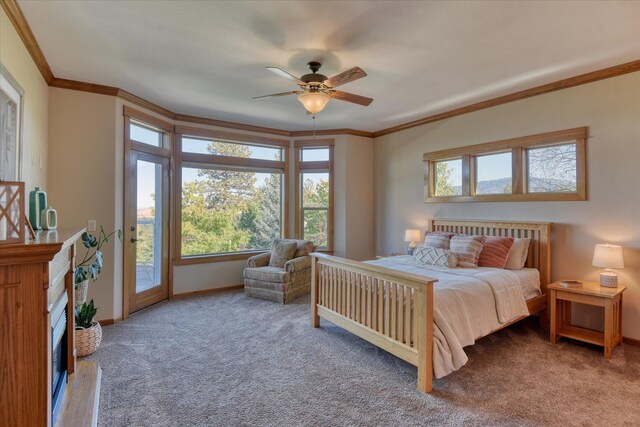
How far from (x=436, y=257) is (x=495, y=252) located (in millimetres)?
638

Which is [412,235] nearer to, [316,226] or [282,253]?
[316,226]

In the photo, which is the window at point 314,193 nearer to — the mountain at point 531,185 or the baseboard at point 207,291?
the baseboard at point 207,291

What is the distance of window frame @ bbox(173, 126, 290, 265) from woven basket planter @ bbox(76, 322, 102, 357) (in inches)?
71.1

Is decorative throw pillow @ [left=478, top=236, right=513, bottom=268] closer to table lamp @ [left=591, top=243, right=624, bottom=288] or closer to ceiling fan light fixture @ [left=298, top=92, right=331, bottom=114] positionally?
table lamp @ [left=591, top=243, right=624, bottom=288]

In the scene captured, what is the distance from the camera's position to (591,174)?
3.36 metres

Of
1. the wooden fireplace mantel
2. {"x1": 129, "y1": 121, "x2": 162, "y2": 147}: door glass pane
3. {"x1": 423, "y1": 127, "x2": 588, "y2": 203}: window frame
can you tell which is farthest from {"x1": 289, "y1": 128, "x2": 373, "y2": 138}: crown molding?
the wooden fireplace mantel

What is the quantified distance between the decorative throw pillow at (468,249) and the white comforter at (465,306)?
0.51 ft

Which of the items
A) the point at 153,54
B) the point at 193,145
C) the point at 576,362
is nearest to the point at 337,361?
the point at 576,362

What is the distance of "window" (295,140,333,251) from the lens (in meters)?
5.71

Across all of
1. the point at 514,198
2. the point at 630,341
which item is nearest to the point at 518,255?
the point at 514,198

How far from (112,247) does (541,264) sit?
4.88m

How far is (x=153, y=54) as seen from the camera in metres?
2.89

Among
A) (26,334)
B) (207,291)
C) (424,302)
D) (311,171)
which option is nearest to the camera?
(26,334)

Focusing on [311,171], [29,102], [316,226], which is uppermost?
[29,102]
